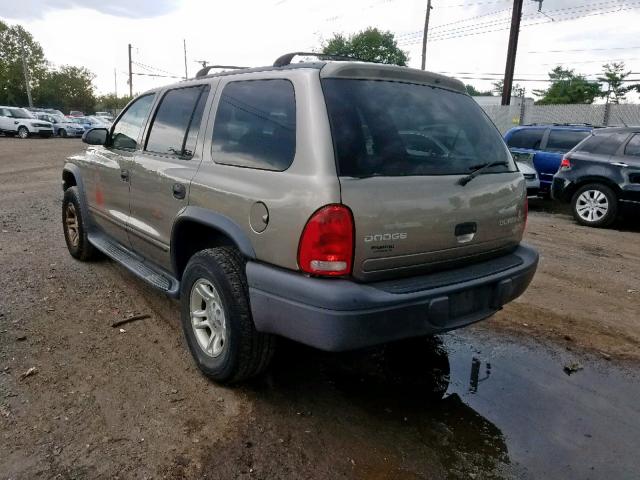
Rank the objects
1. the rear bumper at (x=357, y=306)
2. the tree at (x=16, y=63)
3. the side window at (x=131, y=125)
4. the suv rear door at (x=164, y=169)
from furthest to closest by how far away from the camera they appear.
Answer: the tree at (x=16, y=63) < the side window at (x=131, y=125) < the suv rear door at (x=164, y=169) < the rear bumper at (x=357, y=306)

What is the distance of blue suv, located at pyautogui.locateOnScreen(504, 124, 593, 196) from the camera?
401 inches

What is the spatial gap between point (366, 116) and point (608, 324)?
9.55 ft

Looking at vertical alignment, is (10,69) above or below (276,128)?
above

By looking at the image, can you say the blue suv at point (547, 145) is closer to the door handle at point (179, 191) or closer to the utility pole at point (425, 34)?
the door handle at point (179, 191)

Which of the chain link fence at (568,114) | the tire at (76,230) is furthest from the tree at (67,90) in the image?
the tire at (76,230)

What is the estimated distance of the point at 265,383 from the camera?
314cm

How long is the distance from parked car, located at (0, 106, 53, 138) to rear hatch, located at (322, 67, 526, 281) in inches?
1238

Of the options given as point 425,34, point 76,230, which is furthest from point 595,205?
point 425,34

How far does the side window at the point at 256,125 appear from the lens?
2670mm

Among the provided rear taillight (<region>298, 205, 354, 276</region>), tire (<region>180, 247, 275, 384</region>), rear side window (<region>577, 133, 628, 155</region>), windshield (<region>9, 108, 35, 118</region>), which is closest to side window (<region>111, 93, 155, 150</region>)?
tire (<region>180, 247, 275, 384</region>)

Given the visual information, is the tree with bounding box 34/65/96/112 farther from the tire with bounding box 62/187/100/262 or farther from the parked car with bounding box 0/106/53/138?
the tire with bounding box 62/187/100/262

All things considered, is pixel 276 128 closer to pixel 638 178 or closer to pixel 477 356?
pixel 477 356

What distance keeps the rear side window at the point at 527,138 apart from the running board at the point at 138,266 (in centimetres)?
882

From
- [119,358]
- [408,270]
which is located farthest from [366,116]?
[119,358]
